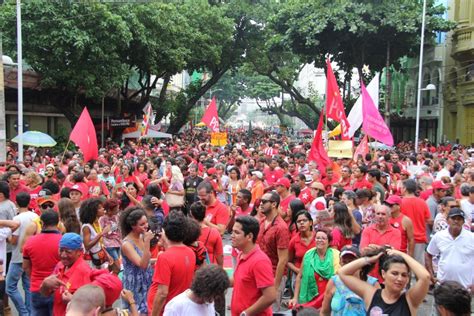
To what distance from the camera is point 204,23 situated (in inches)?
1288

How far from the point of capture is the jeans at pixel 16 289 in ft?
21.3

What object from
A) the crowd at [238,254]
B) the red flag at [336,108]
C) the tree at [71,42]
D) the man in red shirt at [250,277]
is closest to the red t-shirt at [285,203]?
the crowd at [238,254]

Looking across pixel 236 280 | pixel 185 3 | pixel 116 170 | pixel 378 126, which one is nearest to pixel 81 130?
pixel 116 170

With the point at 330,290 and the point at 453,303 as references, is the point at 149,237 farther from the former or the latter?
the point at 453,303

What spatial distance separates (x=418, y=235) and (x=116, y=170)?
659 cm

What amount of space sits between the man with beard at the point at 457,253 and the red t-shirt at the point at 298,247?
1352 millimetres

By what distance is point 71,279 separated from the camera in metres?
4.49

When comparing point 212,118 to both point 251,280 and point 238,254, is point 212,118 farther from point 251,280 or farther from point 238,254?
point 251,280

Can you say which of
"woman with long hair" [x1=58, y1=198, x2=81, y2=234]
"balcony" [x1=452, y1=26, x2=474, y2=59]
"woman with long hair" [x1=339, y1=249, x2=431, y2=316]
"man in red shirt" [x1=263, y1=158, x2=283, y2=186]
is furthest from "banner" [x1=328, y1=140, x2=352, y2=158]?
"balcony" [x1=452, y1=26, x2=474, y2=59]

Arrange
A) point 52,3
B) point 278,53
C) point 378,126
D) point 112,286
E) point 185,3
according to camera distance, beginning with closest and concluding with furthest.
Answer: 1. point 112,286
2. point 378,126
3. point 52,3
4. point 185,3
5. point 278,53

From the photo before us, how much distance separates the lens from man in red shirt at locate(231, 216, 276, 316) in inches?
172

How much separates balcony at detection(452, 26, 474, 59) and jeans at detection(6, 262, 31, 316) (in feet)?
85.6

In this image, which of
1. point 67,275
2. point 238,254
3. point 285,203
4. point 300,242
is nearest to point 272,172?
point 285,203

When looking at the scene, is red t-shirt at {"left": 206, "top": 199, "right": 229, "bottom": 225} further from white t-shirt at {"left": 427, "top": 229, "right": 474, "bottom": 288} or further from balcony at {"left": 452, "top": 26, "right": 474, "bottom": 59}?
balcony at {"left": 452, "top": 26, "right": 474, "bottom": 59}
